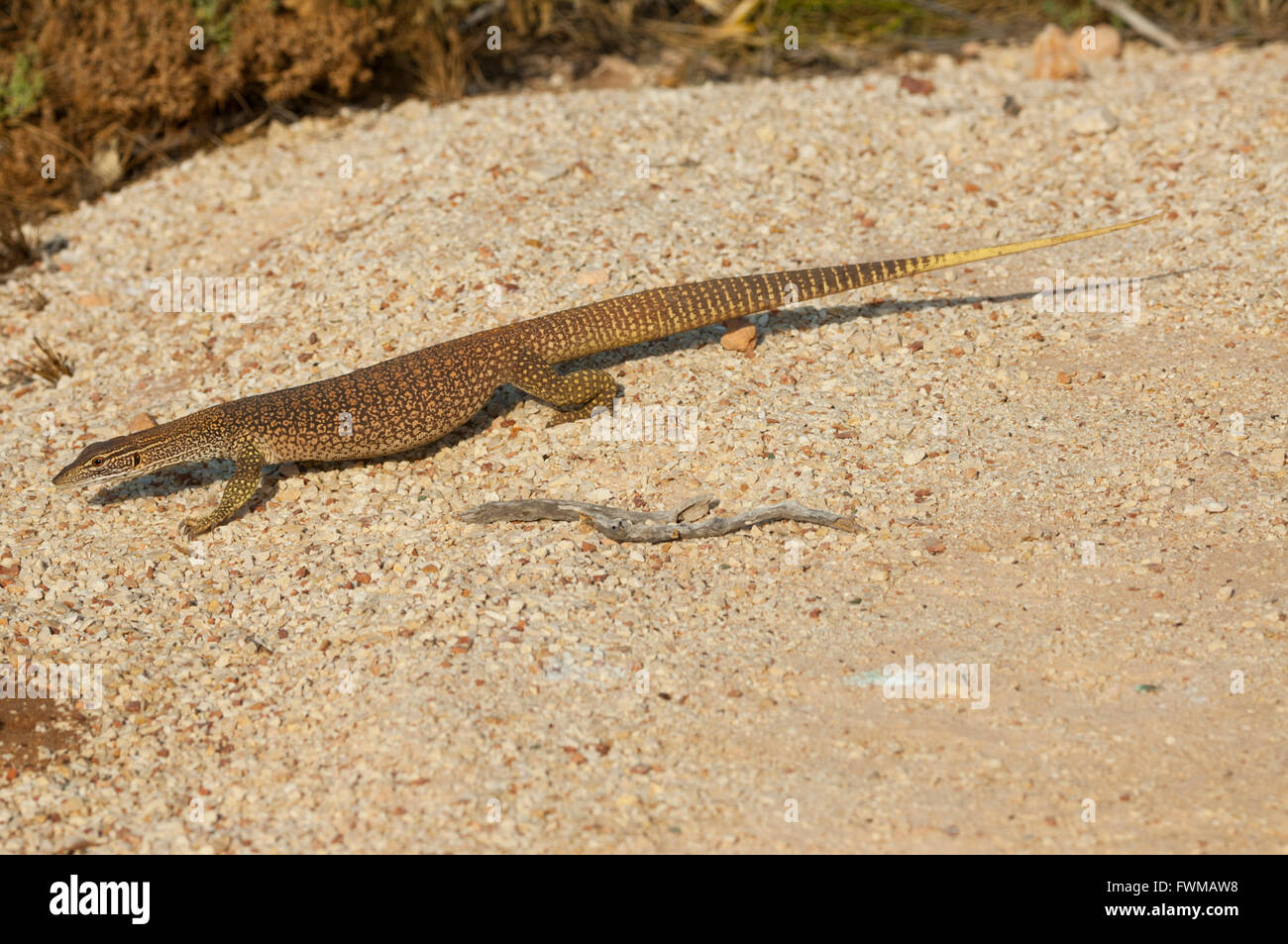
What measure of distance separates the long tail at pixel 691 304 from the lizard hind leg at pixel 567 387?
152 mm

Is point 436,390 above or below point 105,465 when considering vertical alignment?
above

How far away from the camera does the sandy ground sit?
206 inches

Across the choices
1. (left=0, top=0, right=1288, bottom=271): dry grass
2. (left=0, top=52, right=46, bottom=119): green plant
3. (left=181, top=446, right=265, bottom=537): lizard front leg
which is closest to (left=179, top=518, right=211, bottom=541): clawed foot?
(left=181, top=446, right=265, bottom=537): lizard front leg

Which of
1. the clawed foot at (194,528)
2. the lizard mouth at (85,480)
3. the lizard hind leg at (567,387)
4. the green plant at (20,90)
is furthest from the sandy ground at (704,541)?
the green plant at (20,90)

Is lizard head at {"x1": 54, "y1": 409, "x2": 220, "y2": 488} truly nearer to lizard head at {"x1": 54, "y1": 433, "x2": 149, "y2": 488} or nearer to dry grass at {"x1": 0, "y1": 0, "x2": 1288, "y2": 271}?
lizard head at {"x1": 54, "y1": 433, "x2": 149, "y2": 488}

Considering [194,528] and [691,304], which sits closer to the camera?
→ [194,528]

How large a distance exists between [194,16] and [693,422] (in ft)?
24.8

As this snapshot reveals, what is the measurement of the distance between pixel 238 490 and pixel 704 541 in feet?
9.68

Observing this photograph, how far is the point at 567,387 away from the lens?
7590 mm

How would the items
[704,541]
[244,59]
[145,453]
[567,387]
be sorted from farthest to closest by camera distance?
[244,59], [567,387], [145,453], [704,541]

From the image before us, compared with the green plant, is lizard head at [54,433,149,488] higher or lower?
lower

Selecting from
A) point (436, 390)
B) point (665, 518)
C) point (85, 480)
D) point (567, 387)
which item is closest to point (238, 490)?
Result: point (85, 480)

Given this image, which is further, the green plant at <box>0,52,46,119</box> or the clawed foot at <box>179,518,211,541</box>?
the green plant at <box>0,52,46,119</box>

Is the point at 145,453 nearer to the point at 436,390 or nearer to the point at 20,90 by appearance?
the point at 436,390
